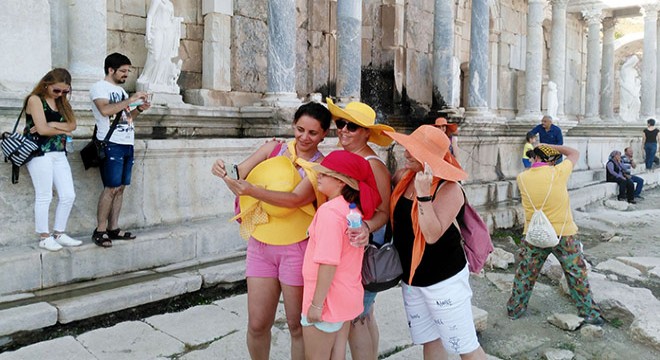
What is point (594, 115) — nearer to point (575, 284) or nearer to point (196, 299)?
point (575, 284)

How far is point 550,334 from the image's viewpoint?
15.2 ft

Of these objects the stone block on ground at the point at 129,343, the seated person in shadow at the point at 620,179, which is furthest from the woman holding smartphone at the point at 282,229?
the seated person in shadow at the point at 620,179

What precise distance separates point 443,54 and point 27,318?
9.91 m

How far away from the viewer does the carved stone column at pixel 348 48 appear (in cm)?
977

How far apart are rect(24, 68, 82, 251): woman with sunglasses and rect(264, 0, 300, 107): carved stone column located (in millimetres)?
3512

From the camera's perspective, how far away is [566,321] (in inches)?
185

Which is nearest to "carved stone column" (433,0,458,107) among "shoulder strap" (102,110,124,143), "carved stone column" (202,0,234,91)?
"carved stone column" (202,0,234,91)

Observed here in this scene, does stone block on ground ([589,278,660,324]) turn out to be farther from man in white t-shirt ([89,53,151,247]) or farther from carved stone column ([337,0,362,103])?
carved stone column ([337,0,362,103])

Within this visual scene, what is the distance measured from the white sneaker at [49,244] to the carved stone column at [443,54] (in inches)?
353

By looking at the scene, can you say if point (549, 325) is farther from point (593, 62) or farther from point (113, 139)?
point (593, 62)

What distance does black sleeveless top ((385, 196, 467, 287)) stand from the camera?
8.93 ft

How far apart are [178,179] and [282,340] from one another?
8.43 feet

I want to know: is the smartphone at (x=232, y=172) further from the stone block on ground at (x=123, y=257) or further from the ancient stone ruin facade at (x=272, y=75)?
the ancient stone ruin facade at (x=272, y=75)

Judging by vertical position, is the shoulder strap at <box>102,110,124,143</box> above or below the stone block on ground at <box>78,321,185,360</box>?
above
